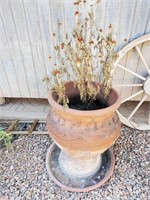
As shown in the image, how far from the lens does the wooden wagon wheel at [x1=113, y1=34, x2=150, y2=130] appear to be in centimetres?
149

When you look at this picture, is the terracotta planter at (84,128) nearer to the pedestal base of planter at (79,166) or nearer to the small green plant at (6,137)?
the pedestal base of planter at (79,166)

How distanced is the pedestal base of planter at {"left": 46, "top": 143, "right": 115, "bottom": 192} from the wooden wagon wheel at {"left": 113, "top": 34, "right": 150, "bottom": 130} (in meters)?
0.42

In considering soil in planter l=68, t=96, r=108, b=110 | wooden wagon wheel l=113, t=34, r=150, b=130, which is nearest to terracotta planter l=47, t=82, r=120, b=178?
soil in planter l=68, t=96, r=108, b=110

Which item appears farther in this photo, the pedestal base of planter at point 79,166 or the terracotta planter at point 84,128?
the pedestal base of planter at point 79,166

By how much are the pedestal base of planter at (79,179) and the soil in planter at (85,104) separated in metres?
0.47

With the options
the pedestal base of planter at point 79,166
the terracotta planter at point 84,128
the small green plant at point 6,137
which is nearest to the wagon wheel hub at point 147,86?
the terracotta planter at point 84,128

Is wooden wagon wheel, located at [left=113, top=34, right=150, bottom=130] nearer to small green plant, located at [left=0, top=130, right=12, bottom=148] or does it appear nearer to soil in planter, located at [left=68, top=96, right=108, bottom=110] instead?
soil in planter, located at [left=68, top=96, right=108, bottom=110]

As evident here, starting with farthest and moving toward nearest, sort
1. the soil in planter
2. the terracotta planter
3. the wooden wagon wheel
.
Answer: the wooden wagon wheel, the soil in planter, the terracotta planter

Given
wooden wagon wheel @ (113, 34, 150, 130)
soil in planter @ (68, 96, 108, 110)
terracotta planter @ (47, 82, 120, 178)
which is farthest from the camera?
wooden wagon wheel @ (113, 34, 150, 130)

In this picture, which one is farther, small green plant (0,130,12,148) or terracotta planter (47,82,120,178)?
small green plant (0,130,12,148)

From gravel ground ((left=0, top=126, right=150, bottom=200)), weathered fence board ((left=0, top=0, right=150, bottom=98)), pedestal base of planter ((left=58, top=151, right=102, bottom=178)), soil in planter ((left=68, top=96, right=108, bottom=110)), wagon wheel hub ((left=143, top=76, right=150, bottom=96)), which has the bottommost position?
gravel ground ((left=0, top=126, right=150, bottom=200))

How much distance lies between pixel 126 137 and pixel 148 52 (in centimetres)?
73

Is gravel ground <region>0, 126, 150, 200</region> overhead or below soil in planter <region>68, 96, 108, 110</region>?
below

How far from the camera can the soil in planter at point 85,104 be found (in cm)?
127
